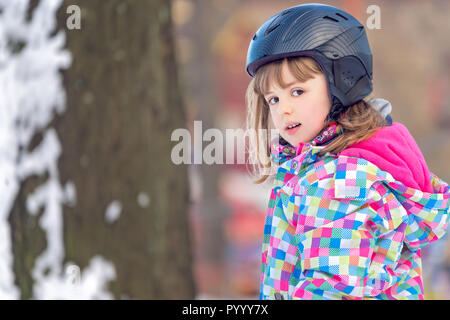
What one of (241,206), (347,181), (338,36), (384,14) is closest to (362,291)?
(347,181)

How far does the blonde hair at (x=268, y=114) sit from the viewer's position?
1.75 metres

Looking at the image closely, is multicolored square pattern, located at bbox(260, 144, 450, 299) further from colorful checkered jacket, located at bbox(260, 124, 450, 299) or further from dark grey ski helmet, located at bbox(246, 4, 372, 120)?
dark grey ski helmet, located at bbox(246, 4, 372, 120)

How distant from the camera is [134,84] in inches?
124

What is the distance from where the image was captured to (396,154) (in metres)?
1.73

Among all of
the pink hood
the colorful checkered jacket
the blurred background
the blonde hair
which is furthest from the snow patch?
the pink hood

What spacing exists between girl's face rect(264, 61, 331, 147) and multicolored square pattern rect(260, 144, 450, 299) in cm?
10

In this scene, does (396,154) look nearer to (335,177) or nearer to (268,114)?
(335,177)

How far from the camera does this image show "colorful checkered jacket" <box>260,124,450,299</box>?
62.1 inches

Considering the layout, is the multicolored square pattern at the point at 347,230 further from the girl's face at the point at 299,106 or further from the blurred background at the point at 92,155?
the blurred background at the point at 92,155

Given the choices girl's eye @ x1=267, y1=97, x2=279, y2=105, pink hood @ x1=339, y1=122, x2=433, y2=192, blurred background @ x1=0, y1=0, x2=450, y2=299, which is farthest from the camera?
blurred background @ x1=0, y1=0, x2=450, y2=299

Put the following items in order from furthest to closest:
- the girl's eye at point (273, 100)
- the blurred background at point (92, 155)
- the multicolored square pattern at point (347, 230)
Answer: the blurred background at point (92, 155)
the girl's eye at point (273, 100)
the multicolored square pattern at point (347, 230)

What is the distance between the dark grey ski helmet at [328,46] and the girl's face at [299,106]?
0.13 feet

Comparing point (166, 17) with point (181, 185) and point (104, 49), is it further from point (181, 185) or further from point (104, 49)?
point (181, 185)

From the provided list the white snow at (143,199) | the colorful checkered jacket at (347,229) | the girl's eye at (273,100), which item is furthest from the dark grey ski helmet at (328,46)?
the white snow at (143,199)
